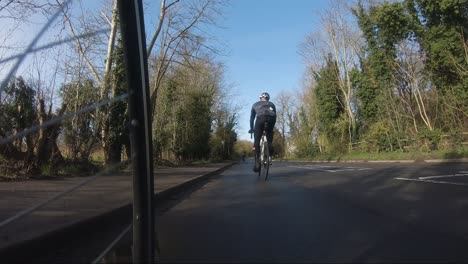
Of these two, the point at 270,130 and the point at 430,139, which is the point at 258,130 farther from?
the point at 430,139

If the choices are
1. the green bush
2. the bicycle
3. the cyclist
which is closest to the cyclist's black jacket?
the cyclist

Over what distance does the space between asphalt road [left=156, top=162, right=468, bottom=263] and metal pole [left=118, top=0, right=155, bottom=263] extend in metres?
1.25

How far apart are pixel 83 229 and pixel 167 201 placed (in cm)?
377

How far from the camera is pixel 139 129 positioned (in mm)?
2971

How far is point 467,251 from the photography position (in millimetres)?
4227

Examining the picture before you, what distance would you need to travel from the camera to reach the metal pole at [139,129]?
2871mm

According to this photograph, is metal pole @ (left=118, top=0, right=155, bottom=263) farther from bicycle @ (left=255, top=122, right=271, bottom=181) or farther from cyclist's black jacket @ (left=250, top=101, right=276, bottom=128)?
bicycle @ (left=255, top=122, right=271, bottom=181)

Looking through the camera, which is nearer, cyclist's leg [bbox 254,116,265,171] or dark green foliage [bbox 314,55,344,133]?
cyclist's leg [bbox 254,116,265,171]

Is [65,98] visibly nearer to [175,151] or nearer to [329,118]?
[175,151]

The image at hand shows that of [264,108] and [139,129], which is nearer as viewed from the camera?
[139,129]

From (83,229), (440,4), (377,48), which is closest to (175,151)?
(377,48)

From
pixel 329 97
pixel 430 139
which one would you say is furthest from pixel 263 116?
pixel 329 97

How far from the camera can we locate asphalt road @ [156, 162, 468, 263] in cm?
429

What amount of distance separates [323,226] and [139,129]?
3.24 meters
